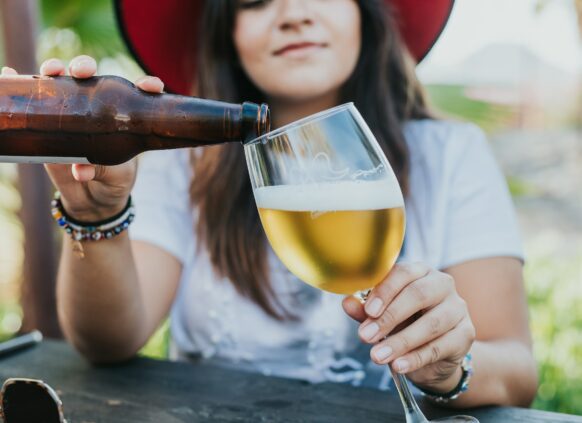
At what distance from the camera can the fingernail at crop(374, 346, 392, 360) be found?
0.86 metres

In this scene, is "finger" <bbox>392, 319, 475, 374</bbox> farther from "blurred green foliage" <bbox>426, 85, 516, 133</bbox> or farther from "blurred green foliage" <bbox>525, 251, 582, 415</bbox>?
"blurred green foliage" <bbox>426, 85, 516, 133</bbox>

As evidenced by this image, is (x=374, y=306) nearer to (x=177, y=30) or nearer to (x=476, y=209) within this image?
(x=476, y=209)

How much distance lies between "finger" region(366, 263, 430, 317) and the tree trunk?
6.65 feet

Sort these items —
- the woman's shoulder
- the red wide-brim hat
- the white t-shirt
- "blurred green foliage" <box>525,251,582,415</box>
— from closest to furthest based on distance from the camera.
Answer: the white t-shirt
the woman's shoulder
the red wide-brim hat
"blurred green foliage" <box>525,251,582,415</box>

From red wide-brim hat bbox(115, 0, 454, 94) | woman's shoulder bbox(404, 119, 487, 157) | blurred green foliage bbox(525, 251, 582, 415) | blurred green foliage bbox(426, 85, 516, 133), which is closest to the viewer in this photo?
woman's shoulder bbox(404, 119, 487, 157)

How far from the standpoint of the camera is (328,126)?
2.77 feet

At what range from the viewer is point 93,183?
3.40 feet

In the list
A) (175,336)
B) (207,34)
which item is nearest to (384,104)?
(207,34)

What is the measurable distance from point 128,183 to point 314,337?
744 millimetres

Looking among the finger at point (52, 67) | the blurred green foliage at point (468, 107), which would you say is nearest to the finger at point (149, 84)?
the finger at point (52, 67)

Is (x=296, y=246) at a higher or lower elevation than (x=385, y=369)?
higher

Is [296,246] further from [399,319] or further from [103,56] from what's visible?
[103,56]

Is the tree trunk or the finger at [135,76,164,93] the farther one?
the tree trunk

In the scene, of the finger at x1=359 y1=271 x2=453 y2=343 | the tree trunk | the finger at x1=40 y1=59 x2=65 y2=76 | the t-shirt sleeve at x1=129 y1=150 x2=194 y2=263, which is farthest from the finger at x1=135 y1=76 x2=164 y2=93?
the tree trunk
